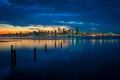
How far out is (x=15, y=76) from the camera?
21.2m

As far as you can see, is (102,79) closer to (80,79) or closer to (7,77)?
(80,79)

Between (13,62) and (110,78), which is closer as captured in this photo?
(110,78)

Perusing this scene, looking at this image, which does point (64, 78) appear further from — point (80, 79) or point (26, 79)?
point (26, 79)

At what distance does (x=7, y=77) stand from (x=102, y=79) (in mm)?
9777

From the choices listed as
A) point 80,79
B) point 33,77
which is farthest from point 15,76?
point 80,79

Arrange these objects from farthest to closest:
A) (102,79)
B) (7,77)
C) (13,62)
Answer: (13,62) → (7,77) → (102,79)

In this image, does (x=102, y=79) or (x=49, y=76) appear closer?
(x=102, y=79)

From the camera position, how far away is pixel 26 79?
1956cm

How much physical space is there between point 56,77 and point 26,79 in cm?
309

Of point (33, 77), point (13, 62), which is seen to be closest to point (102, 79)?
point (33, 77)

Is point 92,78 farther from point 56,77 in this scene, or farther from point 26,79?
point 26,79

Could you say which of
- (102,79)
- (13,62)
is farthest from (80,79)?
(13,62)

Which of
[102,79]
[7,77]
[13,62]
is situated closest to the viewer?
[102,79]

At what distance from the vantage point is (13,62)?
3005 cm
